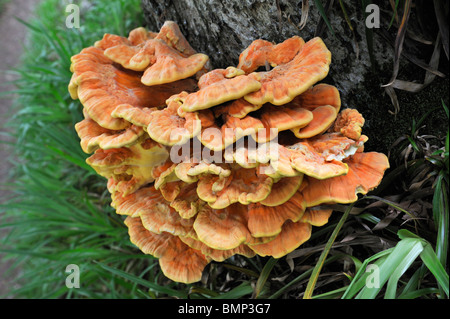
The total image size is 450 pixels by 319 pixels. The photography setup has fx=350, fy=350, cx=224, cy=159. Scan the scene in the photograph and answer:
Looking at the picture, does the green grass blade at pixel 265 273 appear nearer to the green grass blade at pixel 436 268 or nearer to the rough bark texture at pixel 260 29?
the green grass blade at pixel 436 268

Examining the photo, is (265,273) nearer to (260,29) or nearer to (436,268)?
(436,268)

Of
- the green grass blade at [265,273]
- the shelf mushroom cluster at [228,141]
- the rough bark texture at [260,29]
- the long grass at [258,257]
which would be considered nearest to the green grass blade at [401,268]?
the long grass at [258,257]

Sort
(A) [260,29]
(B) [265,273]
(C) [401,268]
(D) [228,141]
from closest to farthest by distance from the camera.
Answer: (D) [228,141] → (C) [401,268] → (A) [260,29] → (B) [265,273]

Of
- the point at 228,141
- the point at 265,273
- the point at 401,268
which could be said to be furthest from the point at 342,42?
the point at 265,273

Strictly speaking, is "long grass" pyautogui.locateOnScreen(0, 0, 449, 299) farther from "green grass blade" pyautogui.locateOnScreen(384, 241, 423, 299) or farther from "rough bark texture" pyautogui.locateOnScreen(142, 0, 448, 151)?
"rough bark texture" pyautogui.locateOnScreen(142, 0, 448, 151)

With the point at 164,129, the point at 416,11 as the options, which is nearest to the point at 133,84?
the point at 164,129

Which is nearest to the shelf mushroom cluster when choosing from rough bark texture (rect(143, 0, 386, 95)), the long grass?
rough bark texture (rect(143, 0, 386, 95))
